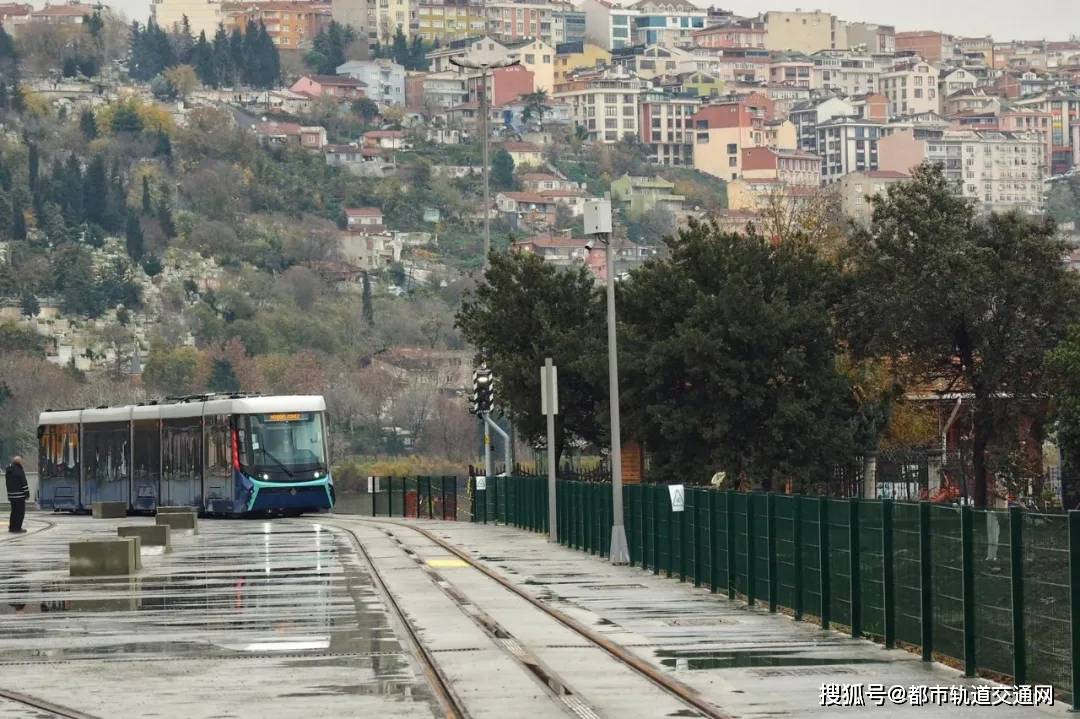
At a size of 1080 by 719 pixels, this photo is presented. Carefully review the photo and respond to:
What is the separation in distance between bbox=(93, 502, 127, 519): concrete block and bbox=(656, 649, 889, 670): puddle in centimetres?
4549

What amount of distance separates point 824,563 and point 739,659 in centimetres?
323

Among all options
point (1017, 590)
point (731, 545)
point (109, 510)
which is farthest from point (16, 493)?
point (1017, 590)

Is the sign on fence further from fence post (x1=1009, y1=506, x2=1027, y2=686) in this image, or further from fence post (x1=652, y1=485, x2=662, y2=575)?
fence post (x1=1009, y1=506, x2=1027, y2=686)

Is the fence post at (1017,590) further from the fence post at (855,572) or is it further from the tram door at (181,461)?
the tram door at (181,461)

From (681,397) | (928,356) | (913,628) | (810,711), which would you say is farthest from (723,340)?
(810,711)

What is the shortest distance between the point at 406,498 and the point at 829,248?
17.7 metres

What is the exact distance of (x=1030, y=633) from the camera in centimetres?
1798

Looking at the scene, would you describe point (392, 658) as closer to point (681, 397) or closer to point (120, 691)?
point (120, 691)

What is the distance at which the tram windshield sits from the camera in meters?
61.5

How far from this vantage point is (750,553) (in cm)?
2700

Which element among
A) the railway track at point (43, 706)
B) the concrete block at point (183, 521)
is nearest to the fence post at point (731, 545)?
the railway track at point (43, 706)

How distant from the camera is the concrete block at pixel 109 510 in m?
65.2

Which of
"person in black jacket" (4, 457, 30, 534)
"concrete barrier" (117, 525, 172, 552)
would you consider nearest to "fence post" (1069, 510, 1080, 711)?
"concrete barrier" (117, 525, 172, 552)

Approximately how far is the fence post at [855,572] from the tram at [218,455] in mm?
39813
